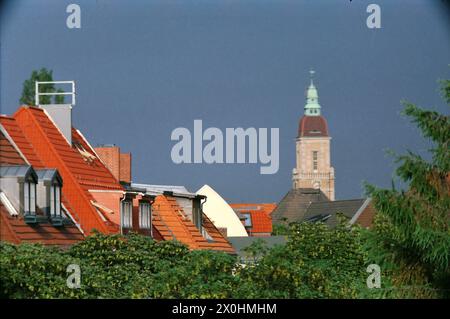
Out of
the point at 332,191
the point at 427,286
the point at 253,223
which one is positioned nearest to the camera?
the point at 427,286

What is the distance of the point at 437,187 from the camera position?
18766 millimetres

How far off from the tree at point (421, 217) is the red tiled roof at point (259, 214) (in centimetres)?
461

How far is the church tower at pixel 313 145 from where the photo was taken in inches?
781

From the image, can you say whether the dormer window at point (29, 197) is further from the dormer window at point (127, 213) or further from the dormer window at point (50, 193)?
the dormer window at point (127, 213)

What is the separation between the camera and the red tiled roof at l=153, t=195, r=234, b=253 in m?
25.2

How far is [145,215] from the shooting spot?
2438cm

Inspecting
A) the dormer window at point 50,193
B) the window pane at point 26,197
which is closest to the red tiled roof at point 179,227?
the dormer window at point 50,193

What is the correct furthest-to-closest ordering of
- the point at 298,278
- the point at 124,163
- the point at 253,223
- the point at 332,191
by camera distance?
the point at 253,223, the point at 124,163, the point at 332,191, the point at 298,278

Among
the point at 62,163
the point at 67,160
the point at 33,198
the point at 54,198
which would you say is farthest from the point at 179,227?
the point at 33,198

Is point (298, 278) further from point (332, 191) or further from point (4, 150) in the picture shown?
point (4, 150)

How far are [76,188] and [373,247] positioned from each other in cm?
661

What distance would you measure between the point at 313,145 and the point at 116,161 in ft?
18.2
